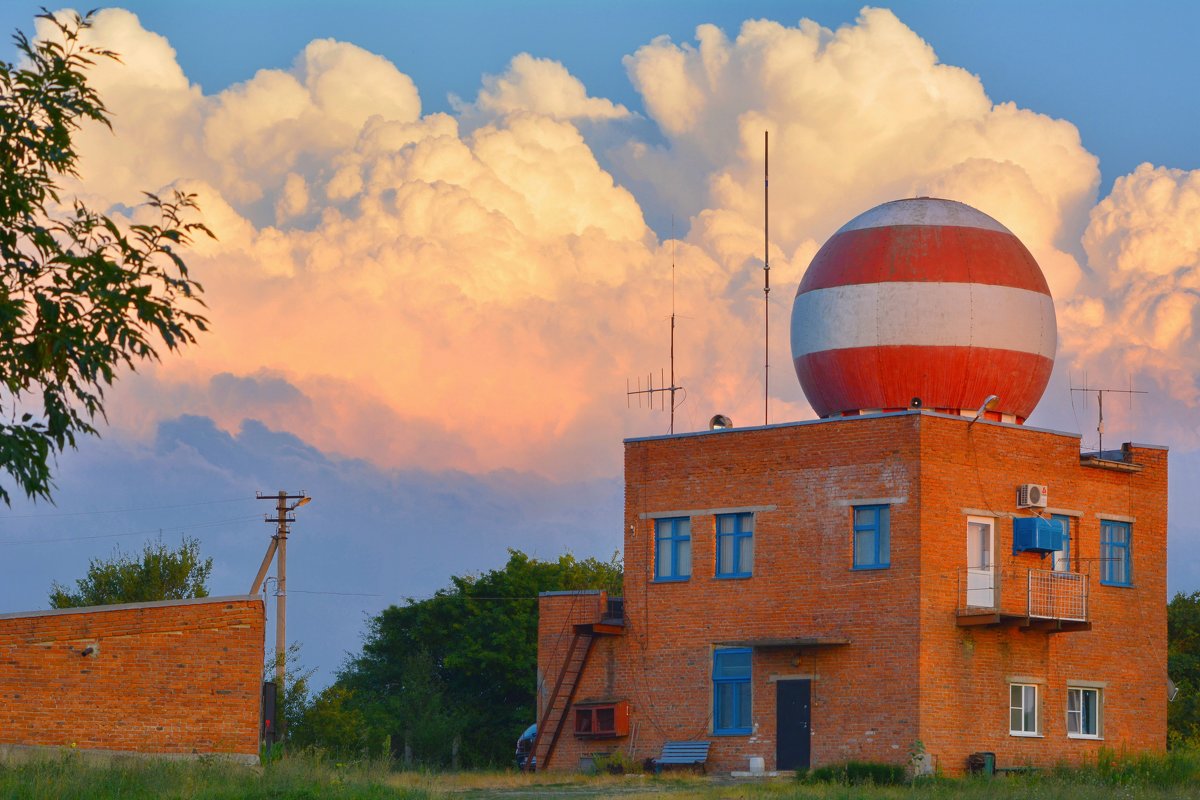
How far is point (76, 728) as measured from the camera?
32.8 meters

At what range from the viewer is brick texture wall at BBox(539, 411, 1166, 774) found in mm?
37469

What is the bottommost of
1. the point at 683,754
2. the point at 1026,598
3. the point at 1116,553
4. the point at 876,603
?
the point at 683,754

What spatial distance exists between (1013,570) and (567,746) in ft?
38.4

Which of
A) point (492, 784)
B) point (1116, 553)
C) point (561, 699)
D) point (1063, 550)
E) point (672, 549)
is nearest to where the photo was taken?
point (492, 784)

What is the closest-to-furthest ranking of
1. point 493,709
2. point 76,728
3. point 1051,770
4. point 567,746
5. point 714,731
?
point 76,728 < point 1051,770 < point 714,731 < point 567,746 < point 493,709

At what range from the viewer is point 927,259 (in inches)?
1534

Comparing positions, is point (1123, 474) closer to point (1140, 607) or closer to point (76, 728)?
point (1140, 607)

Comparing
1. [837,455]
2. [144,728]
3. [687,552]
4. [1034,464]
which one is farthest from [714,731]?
[144,728]

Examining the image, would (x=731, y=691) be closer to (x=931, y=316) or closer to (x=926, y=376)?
(x=926, y=376)

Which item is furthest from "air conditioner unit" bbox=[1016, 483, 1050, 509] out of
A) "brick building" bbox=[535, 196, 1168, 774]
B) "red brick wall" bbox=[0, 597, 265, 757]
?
"red brick wall" bbox=[0, 597, 265, 757]

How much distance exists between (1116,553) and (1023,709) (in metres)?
4.75

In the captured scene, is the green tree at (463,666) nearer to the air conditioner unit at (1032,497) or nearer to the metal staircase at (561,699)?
the metal staircase at (561,699)

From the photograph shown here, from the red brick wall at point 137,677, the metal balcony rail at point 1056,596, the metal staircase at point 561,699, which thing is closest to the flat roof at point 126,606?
the red brick wall at point 137,677

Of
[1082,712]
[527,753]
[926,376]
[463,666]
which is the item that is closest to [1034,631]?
[1082,712]
